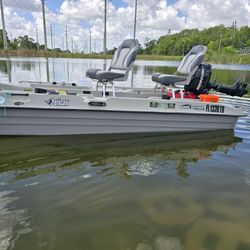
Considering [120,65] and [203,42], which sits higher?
[203,42]

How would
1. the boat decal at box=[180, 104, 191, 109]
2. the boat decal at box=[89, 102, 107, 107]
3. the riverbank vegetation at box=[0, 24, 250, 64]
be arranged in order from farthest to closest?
the riverbank vegetation at box=[0, 24, 250, 64] < the boat decal at box=[180, 104, 191, 109] < the boat decal at box=[89, 102, 107, 107]

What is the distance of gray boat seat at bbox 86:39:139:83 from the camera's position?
521cm

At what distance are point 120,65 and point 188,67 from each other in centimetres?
140

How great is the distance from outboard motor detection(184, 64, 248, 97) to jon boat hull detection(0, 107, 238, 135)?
2.15ft

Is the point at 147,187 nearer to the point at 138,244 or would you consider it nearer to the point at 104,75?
the point at 138,244

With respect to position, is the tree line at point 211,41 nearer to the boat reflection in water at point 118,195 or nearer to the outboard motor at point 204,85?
the outboard motor at point 204,85

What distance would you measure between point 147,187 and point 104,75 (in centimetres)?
250

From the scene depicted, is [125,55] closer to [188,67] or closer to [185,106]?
[188,67]

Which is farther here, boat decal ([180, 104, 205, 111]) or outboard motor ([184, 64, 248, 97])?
outboard motor ([184, 64, 248, 97])

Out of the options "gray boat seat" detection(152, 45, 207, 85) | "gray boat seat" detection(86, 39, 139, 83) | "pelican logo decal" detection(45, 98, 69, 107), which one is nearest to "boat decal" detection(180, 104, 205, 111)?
"gray boat seat" detection(152, 45, 207, 85)

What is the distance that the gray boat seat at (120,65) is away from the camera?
5.21 meters

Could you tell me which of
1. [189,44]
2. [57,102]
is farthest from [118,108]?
[189,44]

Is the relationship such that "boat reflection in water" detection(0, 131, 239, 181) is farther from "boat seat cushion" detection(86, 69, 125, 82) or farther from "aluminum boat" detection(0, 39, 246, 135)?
"boat seat cushion" detection(86, 69, 125, 82)

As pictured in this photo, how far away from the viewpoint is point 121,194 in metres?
3.18
